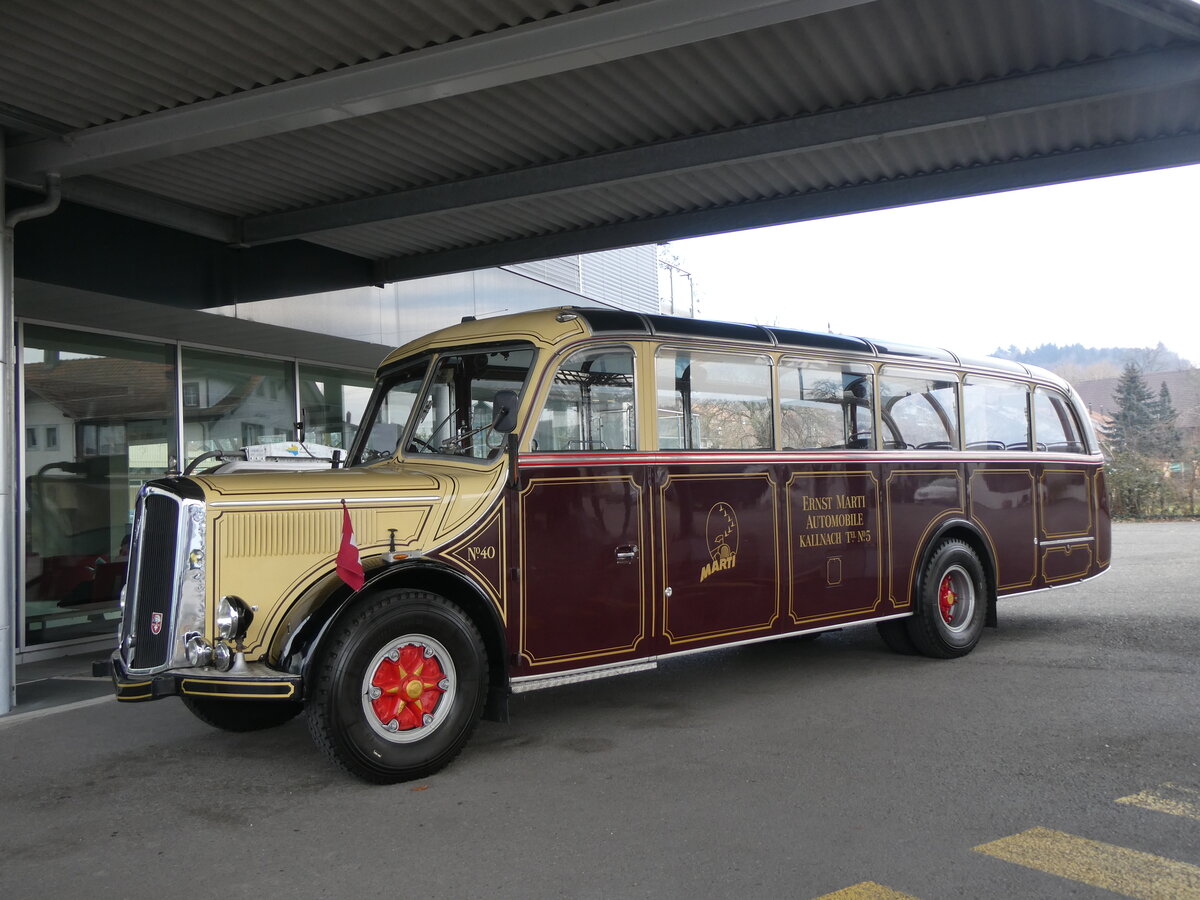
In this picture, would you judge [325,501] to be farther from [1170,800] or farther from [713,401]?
[1170,800]

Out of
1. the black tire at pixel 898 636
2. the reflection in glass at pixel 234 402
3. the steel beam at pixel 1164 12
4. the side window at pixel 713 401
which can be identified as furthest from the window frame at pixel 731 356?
the reflection in glass at pixel 234 402

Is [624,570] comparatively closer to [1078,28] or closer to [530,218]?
[1078,28]

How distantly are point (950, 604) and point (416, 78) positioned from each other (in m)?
5.84

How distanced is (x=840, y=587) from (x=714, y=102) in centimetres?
388

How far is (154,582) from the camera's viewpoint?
5.10 m

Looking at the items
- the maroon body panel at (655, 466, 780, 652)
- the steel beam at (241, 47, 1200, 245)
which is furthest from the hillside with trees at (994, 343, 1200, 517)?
the maroon body panel at (655, 466, 780, 652)

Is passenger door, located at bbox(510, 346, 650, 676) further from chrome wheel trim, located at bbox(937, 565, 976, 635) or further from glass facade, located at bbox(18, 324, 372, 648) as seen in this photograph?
glass facade, located at bbox(18, 324, 372, 648)

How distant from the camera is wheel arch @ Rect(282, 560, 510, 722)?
15.9ft

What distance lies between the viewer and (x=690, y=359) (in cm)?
658

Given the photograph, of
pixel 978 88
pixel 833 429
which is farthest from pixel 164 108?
pixel 978 88

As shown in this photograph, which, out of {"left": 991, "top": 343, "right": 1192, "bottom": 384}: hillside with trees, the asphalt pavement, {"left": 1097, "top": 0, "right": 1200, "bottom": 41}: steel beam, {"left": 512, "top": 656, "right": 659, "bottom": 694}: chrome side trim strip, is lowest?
the asphalt pavement

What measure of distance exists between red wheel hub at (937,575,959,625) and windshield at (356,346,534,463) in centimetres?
425

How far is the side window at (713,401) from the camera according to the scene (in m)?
6.40

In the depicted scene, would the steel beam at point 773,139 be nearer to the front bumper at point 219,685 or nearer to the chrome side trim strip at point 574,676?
the chrome side trim strip at point 574,676
